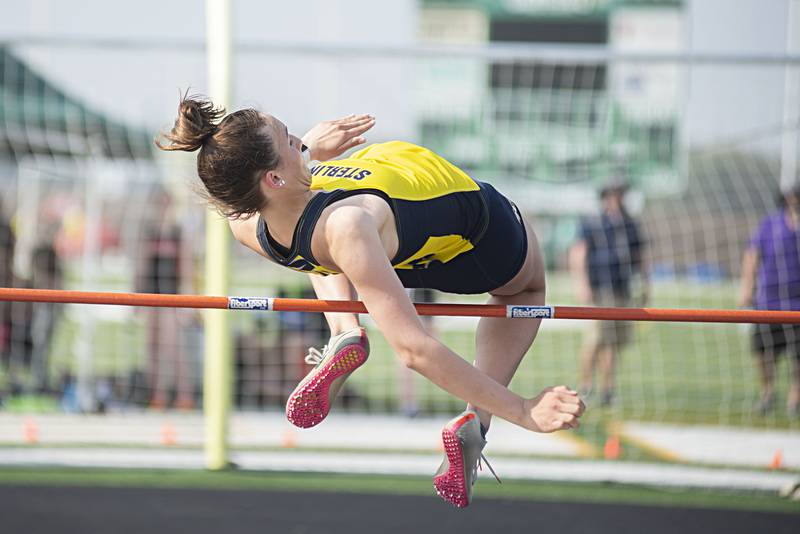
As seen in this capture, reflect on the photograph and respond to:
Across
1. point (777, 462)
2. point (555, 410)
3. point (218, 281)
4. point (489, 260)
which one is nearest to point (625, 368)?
point (777, 462)

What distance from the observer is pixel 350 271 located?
2.36 meters

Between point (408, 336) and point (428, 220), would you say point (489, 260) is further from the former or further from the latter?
point (408, 336)

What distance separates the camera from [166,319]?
22.4ft

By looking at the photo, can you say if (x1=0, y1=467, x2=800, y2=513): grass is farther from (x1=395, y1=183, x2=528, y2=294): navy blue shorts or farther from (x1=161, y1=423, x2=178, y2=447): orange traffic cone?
(x1=395, y1=183, x2=528, y2=294): navy blue shorts

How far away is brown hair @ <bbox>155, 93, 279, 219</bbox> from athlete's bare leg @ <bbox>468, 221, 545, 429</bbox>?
35.9 inches

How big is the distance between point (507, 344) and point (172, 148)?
121 centimetres

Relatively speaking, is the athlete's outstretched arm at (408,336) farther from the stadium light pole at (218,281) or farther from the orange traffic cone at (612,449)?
the orange traffic cone at (612,449)

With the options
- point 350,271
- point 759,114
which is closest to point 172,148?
point 350,271

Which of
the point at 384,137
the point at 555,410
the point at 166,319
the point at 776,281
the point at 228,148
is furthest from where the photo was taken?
the point at 384,137

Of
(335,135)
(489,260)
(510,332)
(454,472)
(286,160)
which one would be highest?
(335,135)

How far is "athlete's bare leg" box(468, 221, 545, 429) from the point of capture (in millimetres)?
3061

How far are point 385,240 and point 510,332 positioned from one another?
766 millimetres

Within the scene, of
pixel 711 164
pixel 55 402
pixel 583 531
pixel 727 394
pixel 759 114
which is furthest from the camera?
pixel 759 114

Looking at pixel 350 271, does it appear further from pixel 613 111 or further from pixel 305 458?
pixel 613 111
